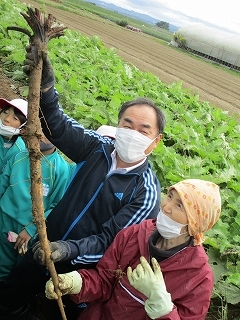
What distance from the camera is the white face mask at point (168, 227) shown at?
2074mm

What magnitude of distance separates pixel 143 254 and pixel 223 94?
61.2 feet

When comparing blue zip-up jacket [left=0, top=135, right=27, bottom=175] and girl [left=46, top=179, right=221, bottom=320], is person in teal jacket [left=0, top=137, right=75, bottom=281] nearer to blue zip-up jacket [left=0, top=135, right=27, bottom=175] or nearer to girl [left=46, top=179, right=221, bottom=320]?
blue zip-up jacket [left=0, top=135, right=27, bottom=175]

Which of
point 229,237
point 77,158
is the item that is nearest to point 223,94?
point 229,237

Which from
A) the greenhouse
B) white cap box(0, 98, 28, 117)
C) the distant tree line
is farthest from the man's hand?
the distant tree line

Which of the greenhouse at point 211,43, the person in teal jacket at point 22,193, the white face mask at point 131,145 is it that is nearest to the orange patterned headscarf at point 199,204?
the white face mask at point 131,145

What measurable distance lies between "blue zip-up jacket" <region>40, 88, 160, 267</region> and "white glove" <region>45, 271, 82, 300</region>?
15 centimetres

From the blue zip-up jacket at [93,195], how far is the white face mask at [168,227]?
0.30 meters

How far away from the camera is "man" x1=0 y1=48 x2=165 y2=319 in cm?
237

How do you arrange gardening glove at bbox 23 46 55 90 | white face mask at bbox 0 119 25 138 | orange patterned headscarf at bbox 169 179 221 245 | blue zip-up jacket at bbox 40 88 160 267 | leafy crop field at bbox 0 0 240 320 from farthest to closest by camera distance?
leafy crop field at bbox 0 0 240 320
white face mask at bbox 0 119 25 138
blue zip-up jacket at bbox 40 88 160 267
orange patterned headscarf at bbox 169 179 221 245
gardening glove at bbox 23 46 55 90

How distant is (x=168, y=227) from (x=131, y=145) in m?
0.64

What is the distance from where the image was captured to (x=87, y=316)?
2393 millimetres

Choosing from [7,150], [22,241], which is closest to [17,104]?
[7,150]

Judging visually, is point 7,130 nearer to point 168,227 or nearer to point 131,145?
point 131,145

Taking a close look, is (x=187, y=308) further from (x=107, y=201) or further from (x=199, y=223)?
(x=107, y=201)
